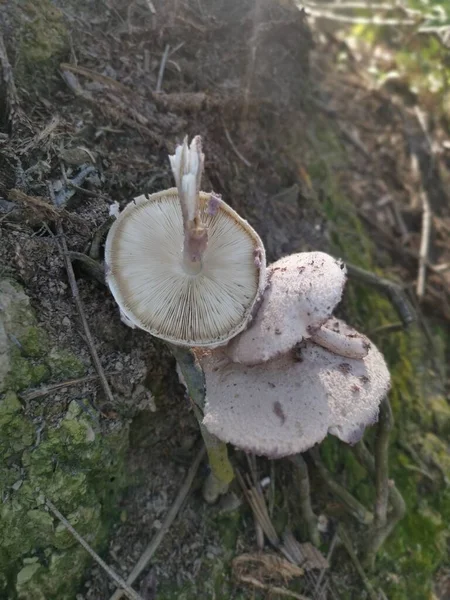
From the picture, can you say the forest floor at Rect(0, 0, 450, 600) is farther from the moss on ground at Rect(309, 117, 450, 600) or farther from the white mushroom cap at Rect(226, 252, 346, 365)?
the white mushroom cap at Rect(226, 252, 346, 365)

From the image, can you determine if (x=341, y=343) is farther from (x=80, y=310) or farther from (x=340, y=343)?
(x=80, y=310)

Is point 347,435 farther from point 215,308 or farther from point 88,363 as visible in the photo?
point 88,363

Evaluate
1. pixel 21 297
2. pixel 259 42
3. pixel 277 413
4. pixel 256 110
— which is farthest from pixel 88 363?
pixel 259 42

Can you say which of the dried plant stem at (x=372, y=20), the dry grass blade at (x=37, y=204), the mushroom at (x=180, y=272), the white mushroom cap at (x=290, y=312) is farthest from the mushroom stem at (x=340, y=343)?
the dried plant stem at (x=372, y=20)

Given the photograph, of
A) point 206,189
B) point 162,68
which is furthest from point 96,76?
point 206,189

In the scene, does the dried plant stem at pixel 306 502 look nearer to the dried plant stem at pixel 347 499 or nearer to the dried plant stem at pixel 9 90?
the dried plant stem at pixel 347 499

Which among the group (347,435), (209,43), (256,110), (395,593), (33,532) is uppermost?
(209,43)

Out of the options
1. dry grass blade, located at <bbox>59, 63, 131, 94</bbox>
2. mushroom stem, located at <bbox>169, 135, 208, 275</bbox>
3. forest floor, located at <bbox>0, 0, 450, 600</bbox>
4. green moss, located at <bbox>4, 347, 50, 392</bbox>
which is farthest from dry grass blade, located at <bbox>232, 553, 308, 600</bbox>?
dry grass blade, located at <bbox>59, 63, 131, 94</bbox>
